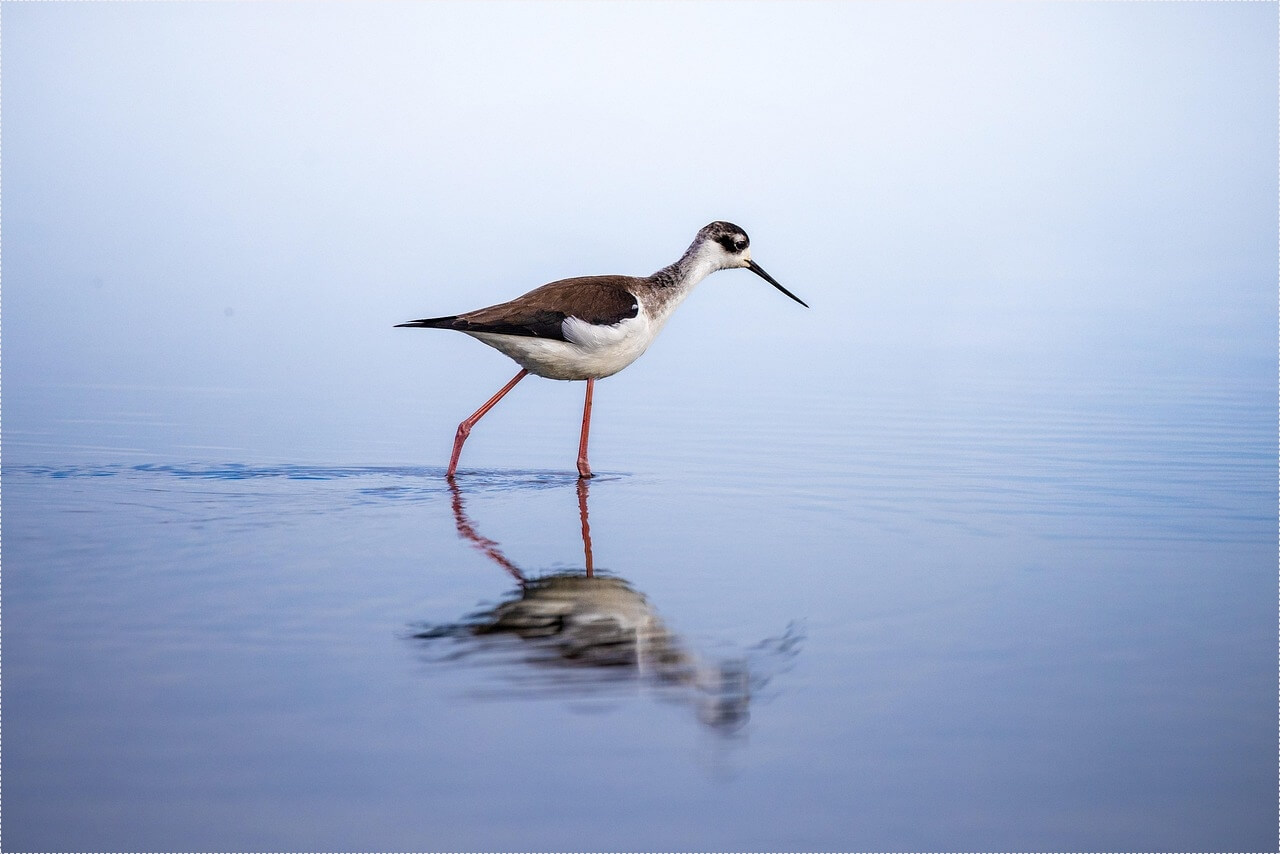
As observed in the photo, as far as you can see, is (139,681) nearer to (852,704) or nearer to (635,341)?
(852,704)

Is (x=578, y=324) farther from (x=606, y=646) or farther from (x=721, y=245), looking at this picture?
(x=606, y=646)

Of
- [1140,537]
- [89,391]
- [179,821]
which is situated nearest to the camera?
[179,821]

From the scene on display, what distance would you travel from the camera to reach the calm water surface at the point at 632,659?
360cm

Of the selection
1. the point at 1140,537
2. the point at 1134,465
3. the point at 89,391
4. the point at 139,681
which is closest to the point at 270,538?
the point at 139,681

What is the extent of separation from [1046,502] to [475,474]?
146 inches

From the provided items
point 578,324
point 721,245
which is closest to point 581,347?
point 578,324

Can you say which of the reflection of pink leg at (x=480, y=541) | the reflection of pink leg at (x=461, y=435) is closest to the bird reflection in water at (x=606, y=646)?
the reflection of pink leg at (x=480, y=541)

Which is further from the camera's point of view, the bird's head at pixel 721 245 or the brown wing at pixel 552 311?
the bird's head at pixel 721 245

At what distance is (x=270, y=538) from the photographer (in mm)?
6781

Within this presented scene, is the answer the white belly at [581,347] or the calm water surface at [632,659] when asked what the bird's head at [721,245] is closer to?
the white belly at [581,347]

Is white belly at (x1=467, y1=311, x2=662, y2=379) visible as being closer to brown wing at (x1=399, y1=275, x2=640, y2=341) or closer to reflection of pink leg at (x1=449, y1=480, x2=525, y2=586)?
brown wing at (x1=399, y1=275, x2=640, y2=341)

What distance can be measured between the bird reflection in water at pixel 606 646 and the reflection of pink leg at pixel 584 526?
0.26 meters

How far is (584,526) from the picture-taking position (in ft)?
24.5

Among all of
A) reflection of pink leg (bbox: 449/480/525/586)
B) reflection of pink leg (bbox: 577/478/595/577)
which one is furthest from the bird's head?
reflection of pink leg (bbox: 449/480/525/586)
